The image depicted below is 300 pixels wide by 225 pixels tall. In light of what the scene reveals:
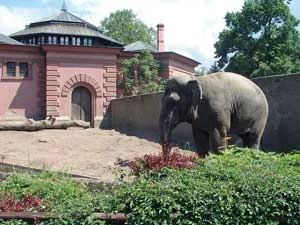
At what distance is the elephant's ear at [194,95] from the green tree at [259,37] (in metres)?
31.4

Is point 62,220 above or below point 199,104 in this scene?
below

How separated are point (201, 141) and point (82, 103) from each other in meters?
29.7

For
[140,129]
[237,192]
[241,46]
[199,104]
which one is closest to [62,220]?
[237,192]

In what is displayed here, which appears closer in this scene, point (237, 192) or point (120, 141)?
point (237, 192)

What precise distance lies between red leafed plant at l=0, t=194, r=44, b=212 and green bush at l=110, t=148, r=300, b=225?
1065 mm

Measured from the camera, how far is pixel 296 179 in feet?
20.3

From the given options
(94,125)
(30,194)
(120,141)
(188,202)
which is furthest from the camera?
(94,125)

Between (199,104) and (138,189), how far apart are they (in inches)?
176

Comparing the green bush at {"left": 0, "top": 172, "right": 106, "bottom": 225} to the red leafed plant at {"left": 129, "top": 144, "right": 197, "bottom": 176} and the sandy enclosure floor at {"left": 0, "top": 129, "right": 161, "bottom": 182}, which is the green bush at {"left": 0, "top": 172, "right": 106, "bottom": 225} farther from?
the sandy enclosure floor at {"left": 0, "top": 129, "right": 161, "bottom": 182}

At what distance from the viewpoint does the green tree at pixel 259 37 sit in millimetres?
41406

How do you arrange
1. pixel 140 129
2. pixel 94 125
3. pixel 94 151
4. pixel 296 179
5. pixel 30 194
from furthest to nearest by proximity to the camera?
pixel 94 125 < pixel 140 129 < pixel 94 151 < pixel 30 194 < pixel 296 179

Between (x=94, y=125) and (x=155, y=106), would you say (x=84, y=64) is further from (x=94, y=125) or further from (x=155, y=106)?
(x=155, y=106)

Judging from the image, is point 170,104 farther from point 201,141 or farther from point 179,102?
point 201,141

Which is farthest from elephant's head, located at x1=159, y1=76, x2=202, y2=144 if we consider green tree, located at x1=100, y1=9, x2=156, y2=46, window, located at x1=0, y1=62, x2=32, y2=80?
green tree, located at x1=100, y1=9, x2=156, y2=46
